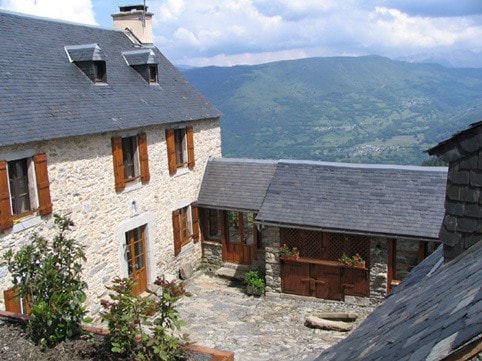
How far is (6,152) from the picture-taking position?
10000 millimetres

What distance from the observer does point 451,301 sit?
348 cm

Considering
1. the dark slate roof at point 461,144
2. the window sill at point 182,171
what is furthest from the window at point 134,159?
the dark slate roof at point 461,144

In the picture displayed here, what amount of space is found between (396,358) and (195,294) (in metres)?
12.7

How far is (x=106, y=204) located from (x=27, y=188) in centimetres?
249

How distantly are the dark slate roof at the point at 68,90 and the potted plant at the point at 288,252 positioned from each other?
202 inches

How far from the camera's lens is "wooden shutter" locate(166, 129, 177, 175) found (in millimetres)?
15258

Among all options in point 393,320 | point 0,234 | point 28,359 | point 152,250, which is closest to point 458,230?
point 393,320

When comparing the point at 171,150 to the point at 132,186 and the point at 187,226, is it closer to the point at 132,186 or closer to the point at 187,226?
the point at 132,186

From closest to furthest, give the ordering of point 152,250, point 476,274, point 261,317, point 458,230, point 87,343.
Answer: point 476,274 < point 458,230 < point 87,343 < point 261,317 < point 152,250

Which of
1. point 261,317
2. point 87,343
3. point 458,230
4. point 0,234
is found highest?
point 458,230

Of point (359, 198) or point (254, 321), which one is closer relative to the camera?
point (254, 321)

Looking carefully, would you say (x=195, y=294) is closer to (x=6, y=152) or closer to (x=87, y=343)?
(x=6, y=152)

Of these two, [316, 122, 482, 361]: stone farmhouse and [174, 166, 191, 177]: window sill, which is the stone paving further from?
[316, 122, 482, 361]: stone farmhouse

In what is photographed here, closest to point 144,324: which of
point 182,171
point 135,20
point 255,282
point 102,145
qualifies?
point 102,145
